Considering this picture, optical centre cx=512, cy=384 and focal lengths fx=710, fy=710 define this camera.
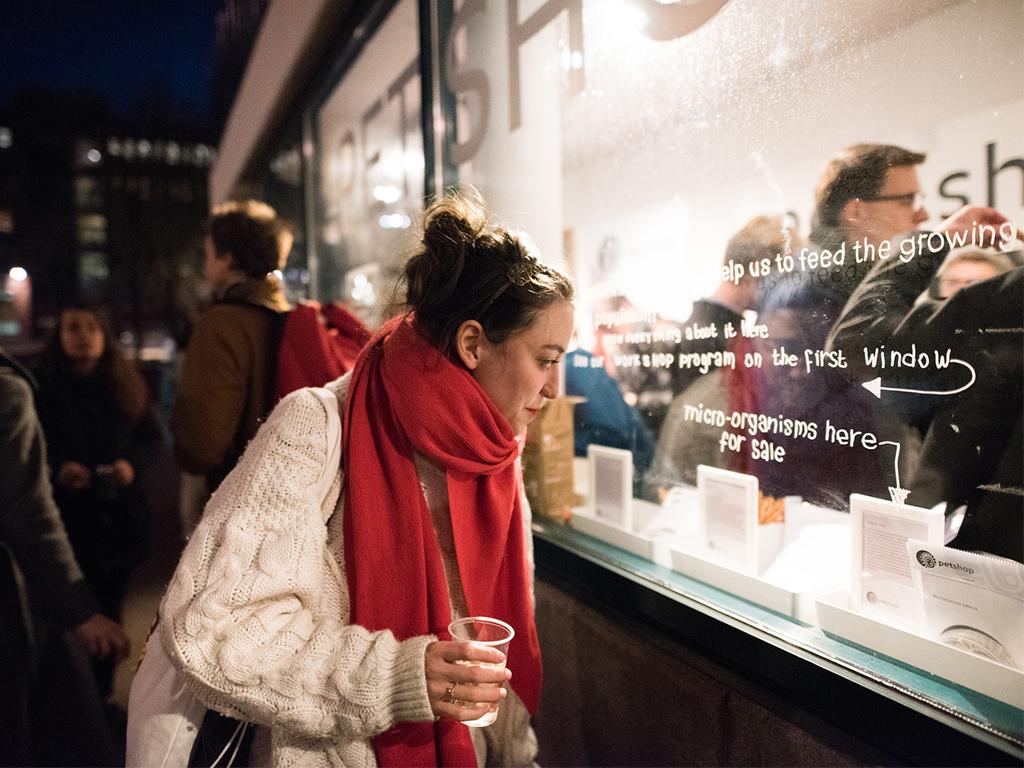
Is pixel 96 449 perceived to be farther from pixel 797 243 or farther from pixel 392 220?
pixel 797 243

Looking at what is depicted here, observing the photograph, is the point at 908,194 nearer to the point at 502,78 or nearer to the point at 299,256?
the point at 502,78

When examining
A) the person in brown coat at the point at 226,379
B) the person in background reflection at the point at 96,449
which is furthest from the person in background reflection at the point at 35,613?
the person in background reflection at the point at 96,449

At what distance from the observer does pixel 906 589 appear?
140 centimetres

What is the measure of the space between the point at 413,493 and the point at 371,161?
3.87 metres

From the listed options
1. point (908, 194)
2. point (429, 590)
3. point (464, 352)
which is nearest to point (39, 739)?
point (429, 590)

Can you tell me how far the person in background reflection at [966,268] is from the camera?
4.21 ft

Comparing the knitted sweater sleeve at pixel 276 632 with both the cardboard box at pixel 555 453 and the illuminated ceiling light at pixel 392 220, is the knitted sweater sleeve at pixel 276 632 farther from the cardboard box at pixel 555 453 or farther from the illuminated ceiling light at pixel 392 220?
the illuminated ceiling light at pixel 392 220

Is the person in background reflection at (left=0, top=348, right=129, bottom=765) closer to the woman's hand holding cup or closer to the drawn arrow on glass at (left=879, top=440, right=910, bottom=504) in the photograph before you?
the woman's hand holding cup

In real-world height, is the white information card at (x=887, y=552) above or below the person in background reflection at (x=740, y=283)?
below

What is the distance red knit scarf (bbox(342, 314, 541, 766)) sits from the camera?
1316 mm

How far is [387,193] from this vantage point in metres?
4.52

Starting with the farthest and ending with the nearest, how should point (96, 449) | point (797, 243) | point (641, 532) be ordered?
point (96, 449)
point (641, 532)
point (797, 243)

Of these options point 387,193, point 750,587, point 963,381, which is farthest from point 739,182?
point 387,193

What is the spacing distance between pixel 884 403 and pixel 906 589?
38cm
